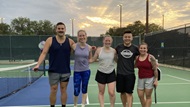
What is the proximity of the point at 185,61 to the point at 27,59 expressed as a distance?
1502 cm

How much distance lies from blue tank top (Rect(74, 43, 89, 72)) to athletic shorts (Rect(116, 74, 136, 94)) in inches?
28.8

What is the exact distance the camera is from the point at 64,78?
479cm

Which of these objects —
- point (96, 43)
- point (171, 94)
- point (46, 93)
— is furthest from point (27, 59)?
point (171, 94)

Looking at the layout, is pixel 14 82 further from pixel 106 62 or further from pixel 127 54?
pixel 127 54

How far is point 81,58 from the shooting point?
5289 mm

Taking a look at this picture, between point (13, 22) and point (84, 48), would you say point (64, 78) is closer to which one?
point (84, 48)

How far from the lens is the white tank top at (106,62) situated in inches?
200

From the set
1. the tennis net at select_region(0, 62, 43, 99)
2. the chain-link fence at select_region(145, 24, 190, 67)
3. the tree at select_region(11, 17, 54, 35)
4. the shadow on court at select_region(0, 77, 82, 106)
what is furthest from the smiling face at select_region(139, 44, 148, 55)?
the tree at select_region(11, 17, 54, 35)

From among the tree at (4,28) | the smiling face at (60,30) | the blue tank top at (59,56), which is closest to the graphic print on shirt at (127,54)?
the blue tank top at (59,56)

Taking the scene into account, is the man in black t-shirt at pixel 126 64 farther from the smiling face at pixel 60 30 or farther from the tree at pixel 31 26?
the tree at pixel 31 26

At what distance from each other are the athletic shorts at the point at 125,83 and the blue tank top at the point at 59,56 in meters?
1.05

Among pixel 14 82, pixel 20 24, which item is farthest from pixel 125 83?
pixel 20 24

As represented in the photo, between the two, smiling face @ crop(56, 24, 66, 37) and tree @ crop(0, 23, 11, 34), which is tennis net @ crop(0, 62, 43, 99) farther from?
tree @ crop(0, 23, 11, 34)

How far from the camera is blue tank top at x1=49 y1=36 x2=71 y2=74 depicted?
462 cm
